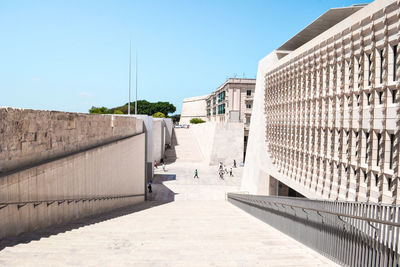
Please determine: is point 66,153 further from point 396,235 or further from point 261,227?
point 396,235

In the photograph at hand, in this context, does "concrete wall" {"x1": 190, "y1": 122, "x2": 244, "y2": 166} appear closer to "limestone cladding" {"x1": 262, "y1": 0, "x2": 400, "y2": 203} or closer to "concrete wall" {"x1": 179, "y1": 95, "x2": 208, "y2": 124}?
"limestone cladding" {"x1": 262, "y1": 0, "x2": 400, "y2": 203}

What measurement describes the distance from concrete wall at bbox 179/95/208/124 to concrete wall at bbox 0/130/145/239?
69251 millimetres

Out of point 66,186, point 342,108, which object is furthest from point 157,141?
point 66,186

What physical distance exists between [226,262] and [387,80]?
6.81 m

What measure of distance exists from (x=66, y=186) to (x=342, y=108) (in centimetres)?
899

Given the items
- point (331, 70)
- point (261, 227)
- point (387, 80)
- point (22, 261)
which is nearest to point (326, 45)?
point (331, 70)

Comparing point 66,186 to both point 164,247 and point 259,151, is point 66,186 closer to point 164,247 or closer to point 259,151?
point 164,247

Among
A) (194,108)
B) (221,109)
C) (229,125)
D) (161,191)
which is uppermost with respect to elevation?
(194,108)

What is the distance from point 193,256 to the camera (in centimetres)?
537

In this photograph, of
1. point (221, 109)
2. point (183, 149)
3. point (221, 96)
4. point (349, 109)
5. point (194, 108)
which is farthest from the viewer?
point (194, 108)

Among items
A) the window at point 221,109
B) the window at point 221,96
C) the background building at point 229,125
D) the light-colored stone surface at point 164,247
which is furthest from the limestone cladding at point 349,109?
the window at point 221,109

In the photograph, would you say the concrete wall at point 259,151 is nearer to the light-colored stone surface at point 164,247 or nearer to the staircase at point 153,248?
the light-colored stone surface at point 164,247

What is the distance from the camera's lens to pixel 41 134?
7.36 metres

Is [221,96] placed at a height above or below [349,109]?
above
